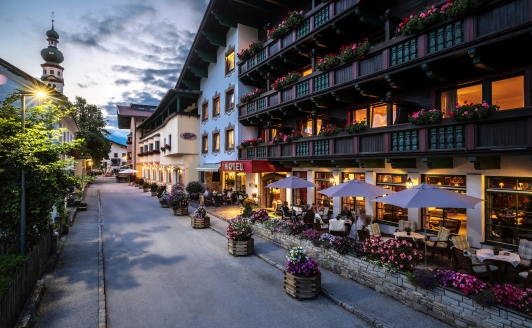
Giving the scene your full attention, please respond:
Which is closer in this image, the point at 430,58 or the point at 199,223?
the point at 430,58

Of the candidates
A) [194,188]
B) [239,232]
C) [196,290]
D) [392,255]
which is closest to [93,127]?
[194,188]

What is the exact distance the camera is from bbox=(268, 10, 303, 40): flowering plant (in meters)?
16.8

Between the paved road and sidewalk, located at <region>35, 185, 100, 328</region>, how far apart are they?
1.50 ft

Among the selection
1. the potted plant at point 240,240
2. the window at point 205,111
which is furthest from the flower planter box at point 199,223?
the window at point 205,111

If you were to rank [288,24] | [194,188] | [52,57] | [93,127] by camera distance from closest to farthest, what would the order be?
[288,24] < [194,188] < [93,127] < [52,57]

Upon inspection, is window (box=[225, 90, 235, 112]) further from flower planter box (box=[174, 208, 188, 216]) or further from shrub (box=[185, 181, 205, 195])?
flower planter box (box=[174, 208, 188, 216])

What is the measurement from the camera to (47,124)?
11039 mm

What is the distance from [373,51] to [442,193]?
6.94 m

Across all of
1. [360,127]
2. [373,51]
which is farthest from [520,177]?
[373,51]

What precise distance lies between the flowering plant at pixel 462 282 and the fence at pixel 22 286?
9313 millimetres

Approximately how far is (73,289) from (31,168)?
14.7 ft

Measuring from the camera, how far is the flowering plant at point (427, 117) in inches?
398

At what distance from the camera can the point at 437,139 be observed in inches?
406

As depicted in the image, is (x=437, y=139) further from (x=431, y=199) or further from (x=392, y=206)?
(x=392, y=206)
